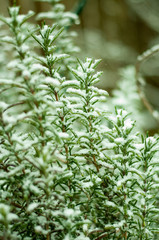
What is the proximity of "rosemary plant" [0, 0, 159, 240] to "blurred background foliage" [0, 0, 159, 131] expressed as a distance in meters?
1.58

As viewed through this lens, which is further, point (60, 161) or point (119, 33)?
point (119, 33)

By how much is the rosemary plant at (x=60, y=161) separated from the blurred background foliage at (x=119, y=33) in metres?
1.58

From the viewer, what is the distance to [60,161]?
1.31ft

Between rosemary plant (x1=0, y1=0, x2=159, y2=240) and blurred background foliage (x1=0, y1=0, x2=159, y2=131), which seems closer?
rosemary plant (x1=0, y1=0, x2=159, y2=240)

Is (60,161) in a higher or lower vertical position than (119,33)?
lower

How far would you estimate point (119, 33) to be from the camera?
2.45 meters

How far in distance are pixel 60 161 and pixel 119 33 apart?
2268 mm

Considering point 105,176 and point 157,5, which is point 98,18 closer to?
point 157,5

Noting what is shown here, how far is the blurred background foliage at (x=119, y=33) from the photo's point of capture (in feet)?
6.77

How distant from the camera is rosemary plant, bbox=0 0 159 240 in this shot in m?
0.34

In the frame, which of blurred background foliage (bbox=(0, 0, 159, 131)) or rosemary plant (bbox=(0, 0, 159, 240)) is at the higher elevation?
blurred background foliage (bbox=(0, 0, 159, 131))

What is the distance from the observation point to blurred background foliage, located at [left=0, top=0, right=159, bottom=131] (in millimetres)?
2064

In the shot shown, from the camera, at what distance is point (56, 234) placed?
384mm

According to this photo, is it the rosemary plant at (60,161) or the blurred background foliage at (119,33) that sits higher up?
the blurred background foliage at (119,33)
